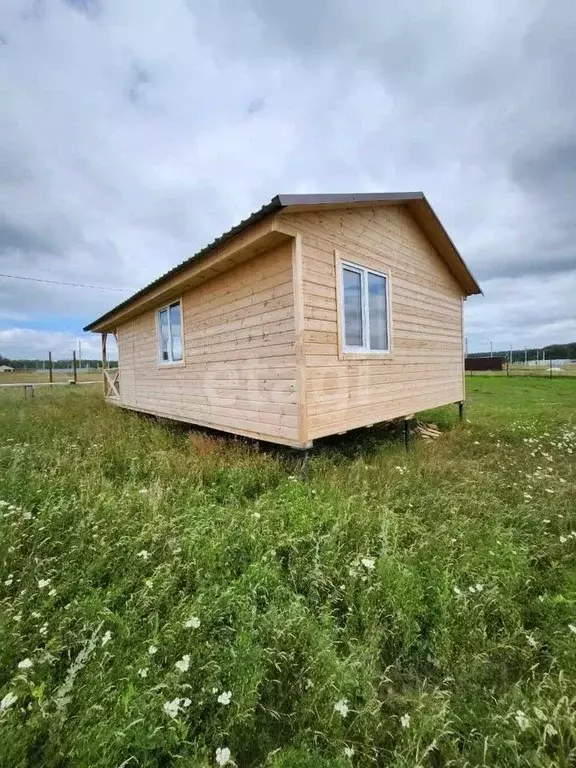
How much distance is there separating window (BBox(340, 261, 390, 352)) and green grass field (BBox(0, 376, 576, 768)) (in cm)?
240

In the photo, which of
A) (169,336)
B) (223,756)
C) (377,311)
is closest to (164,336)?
(169,336)

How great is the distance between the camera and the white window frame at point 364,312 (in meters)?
5.46

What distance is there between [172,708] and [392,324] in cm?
622

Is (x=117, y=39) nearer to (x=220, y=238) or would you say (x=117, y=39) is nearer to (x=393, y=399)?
(x=220, y=238)

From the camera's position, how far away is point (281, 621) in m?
2.35

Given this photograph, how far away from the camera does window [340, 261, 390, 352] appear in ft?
18.6

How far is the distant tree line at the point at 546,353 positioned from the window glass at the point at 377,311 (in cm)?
3837

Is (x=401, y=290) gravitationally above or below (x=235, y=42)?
below

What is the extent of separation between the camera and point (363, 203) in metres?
5.71

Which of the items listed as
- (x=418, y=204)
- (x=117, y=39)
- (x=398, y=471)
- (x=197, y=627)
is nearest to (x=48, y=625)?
(x=197, y=627)

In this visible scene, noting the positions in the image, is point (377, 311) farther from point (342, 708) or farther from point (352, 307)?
point (342, 708)

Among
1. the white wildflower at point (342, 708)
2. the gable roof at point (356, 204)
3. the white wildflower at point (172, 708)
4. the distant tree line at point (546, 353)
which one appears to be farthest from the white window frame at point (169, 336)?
the distant tree line at point (546, 353)

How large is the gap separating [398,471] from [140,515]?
345 centimetres

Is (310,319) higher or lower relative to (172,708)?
higher
